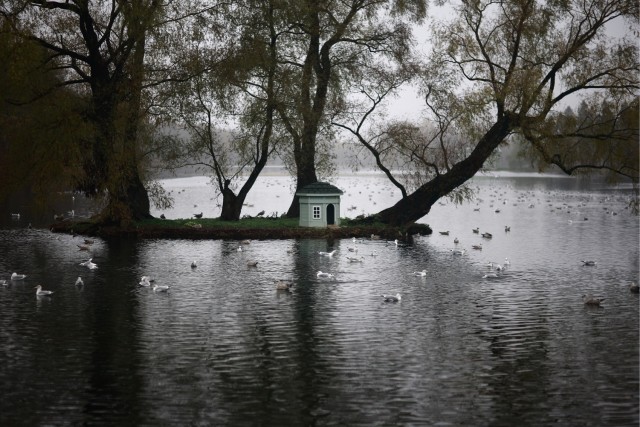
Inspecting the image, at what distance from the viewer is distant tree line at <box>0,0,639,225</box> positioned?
43.0 meters

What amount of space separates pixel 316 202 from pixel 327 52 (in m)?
10.0

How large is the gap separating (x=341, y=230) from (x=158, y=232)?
10916 millimetres

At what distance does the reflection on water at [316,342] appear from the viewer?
1523 cm

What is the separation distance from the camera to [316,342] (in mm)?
20609

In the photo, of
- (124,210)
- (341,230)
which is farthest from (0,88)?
(341,230)

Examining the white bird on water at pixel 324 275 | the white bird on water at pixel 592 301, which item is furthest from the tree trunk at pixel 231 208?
the white bird on water at pixel 592 301

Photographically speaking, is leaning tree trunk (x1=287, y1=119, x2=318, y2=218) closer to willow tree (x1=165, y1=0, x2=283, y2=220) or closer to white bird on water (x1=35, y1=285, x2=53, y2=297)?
willow tree (x1=165, y1=0, x2=283, y2=220)

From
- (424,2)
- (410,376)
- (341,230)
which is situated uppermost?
(424,2)

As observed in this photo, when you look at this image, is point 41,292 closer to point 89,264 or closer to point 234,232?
point 89,264

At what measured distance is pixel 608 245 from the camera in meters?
45.3

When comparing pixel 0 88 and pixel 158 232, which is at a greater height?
pixel 0 88

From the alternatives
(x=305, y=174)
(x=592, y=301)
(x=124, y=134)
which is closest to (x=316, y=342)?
(x=592, y=301)

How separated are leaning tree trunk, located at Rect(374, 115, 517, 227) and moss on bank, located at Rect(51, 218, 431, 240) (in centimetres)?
95

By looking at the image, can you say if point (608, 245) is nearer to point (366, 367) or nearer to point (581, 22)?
point (581, 22)
